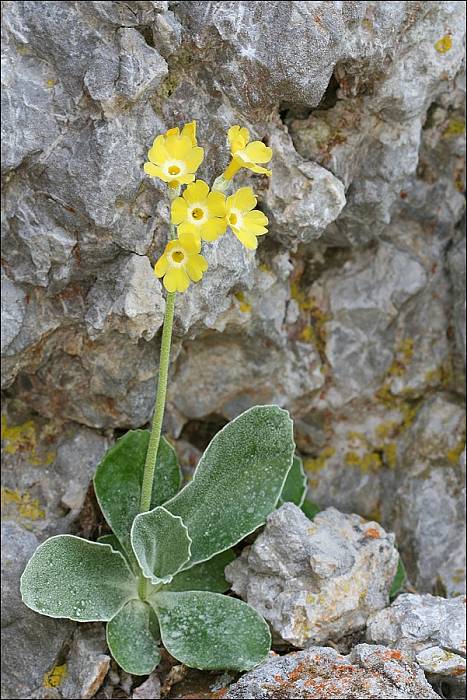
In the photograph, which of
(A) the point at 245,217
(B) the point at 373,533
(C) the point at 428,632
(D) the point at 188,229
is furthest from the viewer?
(B) the point at 373,533

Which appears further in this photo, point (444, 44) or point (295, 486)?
point (295, 486)

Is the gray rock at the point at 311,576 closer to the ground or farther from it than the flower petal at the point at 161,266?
closer to the ground

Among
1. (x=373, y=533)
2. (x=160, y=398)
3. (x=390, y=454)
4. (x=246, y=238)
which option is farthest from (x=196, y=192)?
(x=390, y=454)

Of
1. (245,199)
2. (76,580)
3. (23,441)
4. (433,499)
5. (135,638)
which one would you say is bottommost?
(135,638)

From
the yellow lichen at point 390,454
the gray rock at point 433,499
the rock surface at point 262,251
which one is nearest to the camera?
the rock surface at point 262,251

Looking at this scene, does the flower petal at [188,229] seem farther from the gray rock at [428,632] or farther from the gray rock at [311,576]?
the gray rock at [428,632]

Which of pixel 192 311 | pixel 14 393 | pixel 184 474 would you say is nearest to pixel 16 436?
pixel 14 393

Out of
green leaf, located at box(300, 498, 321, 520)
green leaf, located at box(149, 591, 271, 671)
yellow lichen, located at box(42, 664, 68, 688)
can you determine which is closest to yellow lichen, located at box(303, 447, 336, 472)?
green leaf, located at box(300, 498, 321, 520)

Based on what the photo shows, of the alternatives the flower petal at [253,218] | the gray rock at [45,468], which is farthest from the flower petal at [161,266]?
the gray rock at [45,468]

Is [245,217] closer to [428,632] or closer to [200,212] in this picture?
[200,212]
